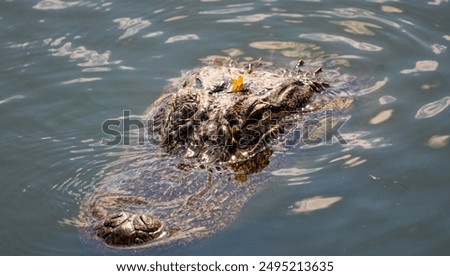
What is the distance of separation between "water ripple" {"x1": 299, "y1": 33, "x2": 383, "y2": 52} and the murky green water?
2cm

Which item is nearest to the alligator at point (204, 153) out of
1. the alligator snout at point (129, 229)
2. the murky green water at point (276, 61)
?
the alligator snout at point (129, 229)

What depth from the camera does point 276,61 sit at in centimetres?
1041

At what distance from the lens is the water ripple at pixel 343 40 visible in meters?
→ 10.6

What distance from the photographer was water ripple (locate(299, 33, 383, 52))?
10625 mm

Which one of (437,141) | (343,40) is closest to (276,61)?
(343,40)

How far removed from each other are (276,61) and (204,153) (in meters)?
2.96

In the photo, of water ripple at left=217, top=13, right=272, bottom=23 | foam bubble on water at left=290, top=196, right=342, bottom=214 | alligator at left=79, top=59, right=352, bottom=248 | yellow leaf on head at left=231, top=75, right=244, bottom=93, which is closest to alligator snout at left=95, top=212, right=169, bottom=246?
alligator at left=79, top=59, right=352, bottom=248

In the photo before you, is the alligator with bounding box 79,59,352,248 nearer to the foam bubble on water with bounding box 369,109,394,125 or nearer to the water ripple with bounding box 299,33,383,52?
the foam bubble on water with bounding box 369,109,394,125

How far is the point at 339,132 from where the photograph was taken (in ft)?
29.0

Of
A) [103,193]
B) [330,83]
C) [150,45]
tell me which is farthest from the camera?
[150,45]

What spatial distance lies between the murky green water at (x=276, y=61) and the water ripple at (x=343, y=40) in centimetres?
2
